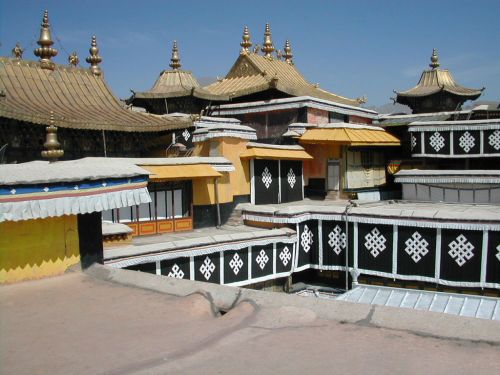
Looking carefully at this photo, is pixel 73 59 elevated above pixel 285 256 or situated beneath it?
elevated above

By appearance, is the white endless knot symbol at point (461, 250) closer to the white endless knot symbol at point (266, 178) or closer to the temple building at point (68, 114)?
the white endless knot symbol at point (266, 178)

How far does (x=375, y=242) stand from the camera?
1597 centimetres

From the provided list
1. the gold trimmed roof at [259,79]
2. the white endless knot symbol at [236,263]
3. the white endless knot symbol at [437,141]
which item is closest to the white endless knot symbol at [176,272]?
the white endless knot symbol at [236,263]

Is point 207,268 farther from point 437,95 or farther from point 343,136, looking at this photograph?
point 437,95

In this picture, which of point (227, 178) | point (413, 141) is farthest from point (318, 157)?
point (227, 178)

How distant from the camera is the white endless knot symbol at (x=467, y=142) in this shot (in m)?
20.5

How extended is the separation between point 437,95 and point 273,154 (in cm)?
1662

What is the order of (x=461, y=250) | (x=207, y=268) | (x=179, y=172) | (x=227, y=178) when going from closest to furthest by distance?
(x=207, y=268)
(x=461, y=250)
(x=179, y=172)
(x=227, y=178)

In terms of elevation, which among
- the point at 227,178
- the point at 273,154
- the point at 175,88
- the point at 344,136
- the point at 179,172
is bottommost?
the point at 227,178

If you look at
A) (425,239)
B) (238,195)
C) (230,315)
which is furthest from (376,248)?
(230,315)

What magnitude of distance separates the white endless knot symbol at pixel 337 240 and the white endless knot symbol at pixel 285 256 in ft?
5.34

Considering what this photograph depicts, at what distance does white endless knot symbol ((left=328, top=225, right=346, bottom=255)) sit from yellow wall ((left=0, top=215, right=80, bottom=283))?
39.6ft

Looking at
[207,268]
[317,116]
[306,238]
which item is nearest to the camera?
[207,268]

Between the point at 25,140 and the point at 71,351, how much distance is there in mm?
12980
